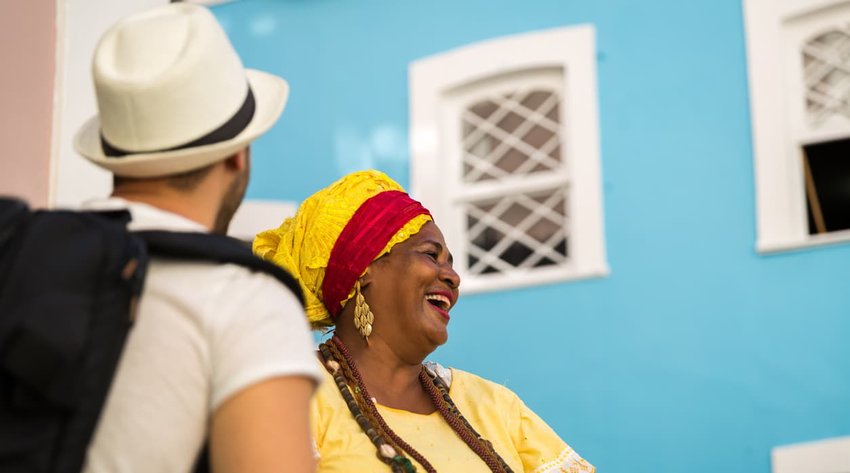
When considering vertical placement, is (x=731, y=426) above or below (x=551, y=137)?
below

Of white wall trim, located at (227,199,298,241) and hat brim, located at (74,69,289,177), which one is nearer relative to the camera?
hat brim, located at (74,69,289,177)

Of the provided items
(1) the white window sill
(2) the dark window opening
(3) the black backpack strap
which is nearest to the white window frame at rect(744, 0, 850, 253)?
(1) the white window sill

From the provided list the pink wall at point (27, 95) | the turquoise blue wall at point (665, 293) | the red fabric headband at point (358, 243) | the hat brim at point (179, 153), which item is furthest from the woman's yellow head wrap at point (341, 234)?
the turquoise blue wall at point (665, 293)

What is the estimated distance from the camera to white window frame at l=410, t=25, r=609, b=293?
7.38m

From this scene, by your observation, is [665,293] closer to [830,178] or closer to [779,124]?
[779,124]

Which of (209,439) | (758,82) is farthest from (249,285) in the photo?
(758,82)

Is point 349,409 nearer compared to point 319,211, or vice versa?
point 349,409

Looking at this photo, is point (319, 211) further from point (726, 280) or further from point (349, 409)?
point (726, 280)

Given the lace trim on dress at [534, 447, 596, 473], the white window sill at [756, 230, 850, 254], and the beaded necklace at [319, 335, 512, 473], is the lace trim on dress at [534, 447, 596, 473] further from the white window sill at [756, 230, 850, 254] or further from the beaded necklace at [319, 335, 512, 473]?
the white window sill at [756, 230, 850, 254]

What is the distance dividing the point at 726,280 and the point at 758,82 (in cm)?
118

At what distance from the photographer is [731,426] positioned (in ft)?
22.0

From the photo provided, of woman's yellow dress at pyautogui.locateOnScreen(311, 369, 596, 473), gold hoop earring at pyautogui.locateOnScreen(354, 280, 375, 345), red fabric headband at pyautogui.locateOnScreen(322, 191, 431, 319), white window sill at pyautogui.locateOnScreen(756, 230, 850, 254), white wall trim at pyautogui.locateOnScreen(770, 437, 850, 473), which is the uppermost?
red fabric headband at pyautogui.locateOnScreen(322, 191, 431, 319)

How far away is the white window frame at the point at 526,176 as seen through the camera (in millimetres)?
7383

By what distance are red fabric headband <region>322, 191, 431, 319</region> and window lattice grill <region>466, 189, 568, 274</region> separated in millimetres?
3941
